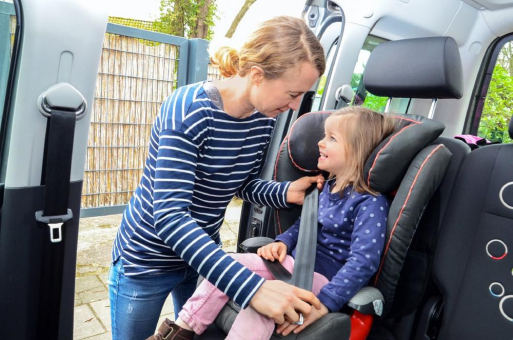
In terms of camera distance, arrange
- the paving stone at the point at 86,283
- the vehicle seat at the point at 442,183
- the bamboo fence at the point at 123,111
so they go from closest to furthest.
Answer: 1. the vehicle seat at the point at 442,183
2. the paving stone at the point at 86,283
3. the bamboo fence at the point at 123,111

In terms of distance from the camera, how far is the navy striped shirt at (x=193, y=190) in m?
1.11

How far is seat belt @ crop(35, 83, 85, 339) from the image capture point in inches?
50.1

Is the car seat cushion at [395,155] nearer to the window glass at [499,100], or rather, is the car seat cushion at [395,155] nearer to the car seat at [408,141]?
the car seat at [408,141]

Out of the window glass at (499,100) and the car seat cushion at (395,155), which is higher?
the window glass at (499,100)

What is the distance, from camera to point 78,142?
53.6 inches

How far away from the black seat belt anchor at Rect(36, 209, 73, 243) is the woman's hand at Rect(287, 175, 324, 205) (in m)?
0.80

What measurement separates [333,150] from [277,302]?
76 cm

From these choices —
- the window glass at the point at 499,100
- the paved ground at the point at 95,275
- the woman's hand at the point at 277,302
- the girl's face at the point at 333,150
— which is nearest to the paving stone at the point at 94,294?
the paved ground at the point at 95,275

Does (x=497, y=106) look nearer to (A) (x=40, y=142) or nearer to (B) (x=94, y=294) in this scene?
(A) (x=40, y=142)

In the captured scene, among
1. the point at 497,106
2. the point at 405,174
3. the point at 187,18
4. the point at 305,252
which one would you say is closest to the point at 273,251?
the point at 305,252

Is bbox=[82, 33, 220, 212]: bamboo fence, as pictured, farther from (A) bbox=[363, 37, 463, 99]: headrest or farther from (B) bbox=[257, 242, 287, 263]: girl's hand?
(B) bbox=[257, 242, 287, 263]: girl's hand

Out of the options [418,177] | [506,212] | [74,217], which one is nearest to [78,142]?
[74,217]

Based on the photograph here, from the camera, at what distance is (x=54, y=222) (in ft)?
4.32

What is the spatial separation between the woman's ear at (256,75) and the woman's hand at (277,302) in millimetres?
577
